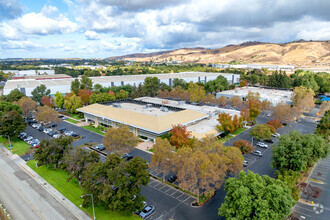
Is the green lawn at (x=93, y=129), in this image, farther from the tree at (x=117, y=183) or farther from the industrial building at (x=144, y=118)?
the tree at (x=117, y=183)

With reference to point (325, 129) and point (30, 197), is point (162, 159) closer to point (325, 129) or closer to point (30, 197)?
point (30, 197)

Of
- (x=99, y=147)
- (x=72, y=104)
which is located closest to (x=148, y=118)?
(x=99, y=147)

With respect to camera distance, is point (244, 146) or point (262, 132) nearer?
point (244, 146)

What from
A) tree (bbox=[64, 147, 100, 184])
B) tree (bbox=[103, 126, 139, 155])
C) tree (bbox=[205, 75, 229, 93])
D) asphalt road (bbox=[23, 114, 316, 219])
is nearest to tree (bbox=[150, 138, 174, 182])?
asphalt road (bbox=[23, 114, 316, 219])

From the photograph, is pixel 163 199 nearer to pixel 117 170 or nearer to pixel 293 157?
pixel 117 170

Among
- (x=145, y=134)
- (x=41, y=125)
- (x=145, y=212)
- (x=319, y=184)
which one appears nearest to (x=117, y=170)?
(x=145, y=212)

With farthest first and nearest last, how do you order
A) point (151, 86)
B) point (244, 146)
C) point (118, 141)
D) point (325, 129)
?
point (151, 86), point (244, 146), point (325, 129), point (118, 141)
